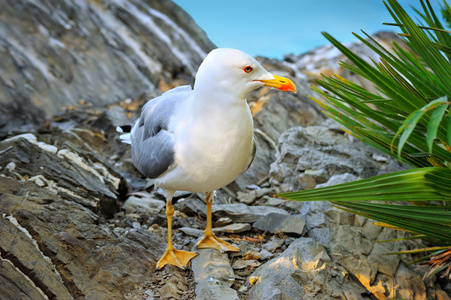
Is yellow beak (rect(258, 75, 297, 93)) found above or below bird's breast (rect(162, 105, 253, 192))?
above

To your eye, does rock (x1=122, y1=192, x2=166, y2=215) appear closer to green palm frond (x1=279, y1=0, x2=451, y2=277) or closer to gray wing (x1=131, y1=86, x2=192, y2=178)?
gray wing (x1=131, y1=86, x2=192, y2=178)

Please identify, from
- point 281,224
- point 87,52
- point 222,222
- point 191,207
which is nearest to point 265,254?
point 281,224

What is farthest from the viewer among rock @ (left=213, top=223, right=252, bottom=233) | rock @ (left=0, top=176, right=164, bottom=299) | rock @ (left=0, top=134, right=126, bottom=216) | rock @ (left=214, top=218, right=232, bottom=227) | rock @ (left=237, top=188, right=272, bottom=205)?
rock @ (left=237, top=188, right=272, bottom=205)

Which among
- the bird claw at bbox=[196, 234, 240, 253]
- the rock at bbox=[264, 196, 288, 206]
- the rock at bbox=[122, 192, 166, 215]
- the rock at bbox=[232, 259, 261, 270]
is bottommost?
the rock at bbox=[122, 192, 166, 215]

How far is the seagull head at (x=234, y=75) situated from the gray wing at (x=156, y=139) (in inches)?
16.5

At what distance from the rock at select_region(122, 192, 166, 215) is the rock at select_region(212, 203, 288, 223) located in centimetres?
58

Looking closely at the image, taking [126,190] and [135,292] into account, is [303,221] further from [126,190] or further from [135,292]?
[126,190]

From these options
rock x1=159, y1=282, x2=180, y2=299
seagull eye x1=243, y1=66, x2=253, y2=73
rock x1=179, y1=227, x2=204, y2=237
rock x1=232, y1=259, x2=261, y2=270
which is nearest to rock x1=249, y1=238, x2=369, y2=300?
rock x1=232, y1=259, x2=261, y2=270

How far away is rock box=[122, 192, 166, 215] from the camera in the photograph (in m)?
3.87

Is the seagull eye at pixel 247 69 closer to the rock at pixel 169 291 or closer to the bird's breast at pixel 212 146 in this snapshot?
the bird's breast at pixel 212 146

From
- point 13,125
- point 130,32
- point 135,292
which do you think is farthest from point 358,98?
point 130,32

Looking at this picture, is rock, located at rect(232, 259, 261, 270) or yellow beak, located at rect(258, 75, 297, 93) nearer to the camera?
yellow beak, located at rect(258, 75, 297, 93)

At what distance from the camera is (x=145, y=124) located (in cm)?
316

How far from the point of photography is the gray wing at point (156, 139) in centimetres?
274
